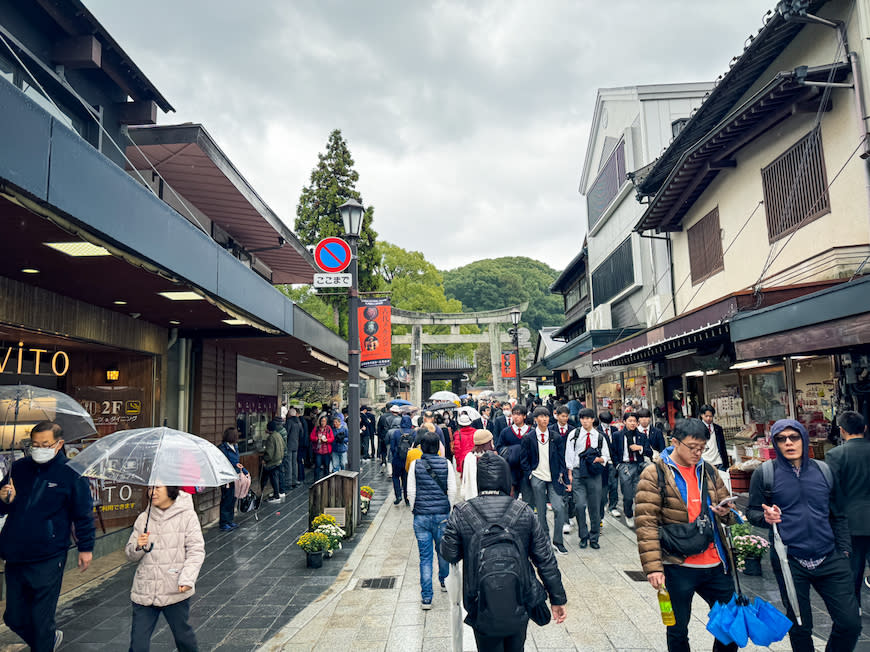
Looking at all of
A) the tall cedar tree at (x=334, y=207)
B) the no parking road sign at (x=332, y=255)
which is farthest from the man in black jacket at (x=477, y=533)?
the tall cedar tree at (x=334, y=207)

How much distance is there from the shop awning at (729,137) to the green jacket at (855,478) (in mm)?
5534

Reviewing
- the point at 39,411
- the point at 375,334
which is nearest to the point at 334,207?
the point at 375,334

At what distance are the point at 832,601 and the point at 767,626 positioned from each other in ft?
2.93

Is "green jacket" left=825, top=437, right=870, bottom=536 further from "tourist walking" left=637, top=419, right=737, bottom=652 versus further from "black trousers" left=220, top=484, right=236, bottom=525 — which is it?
"black trousers" left=220, top=484, right=236, bottom=525

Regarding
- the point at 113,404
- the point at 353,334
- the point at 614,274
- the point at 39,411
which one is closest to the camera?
the point at 39,411

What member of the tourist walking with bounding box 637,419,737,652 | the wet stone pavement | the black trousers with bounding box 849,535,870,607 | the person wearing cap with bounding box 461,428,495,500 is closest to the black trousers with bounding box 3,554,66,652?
the wet stone pavement

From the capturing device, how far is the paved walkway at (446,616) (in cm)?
516

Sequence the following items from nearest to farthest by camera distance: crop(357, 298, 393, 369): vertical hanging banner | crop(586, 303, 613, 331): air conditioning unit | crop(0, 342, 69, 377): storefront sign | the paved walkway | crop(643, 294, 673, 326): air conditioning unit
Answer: the paved walkway < crop(0, 342, 69, 377): storefront sign < crop(643, 294, 673, 326): air conditioning unit < crop(357, 298, 393, 369): vertical hanging banner < crop(586, 303, 613, 331): air conditioning unit

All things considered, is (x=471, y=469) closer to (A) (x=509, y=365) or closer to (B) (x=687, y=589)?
(B) (x=687, y=589)

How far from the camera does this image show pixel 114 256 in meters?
5.52

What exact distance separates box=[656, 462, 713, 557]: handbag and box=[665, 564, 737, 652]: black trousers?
0.47ft

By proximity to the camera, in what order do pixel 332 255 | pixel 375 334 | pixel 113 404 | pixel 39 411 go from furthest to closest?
pixel 375 334 → pixel 332 255 → pixel 113 404 → pixel 39 411

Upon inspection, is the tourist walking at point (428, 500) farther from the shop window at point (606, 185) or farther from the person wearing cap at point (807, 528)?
the shop window at point (606, 185)

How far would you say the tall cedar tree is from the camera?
1005 inches
